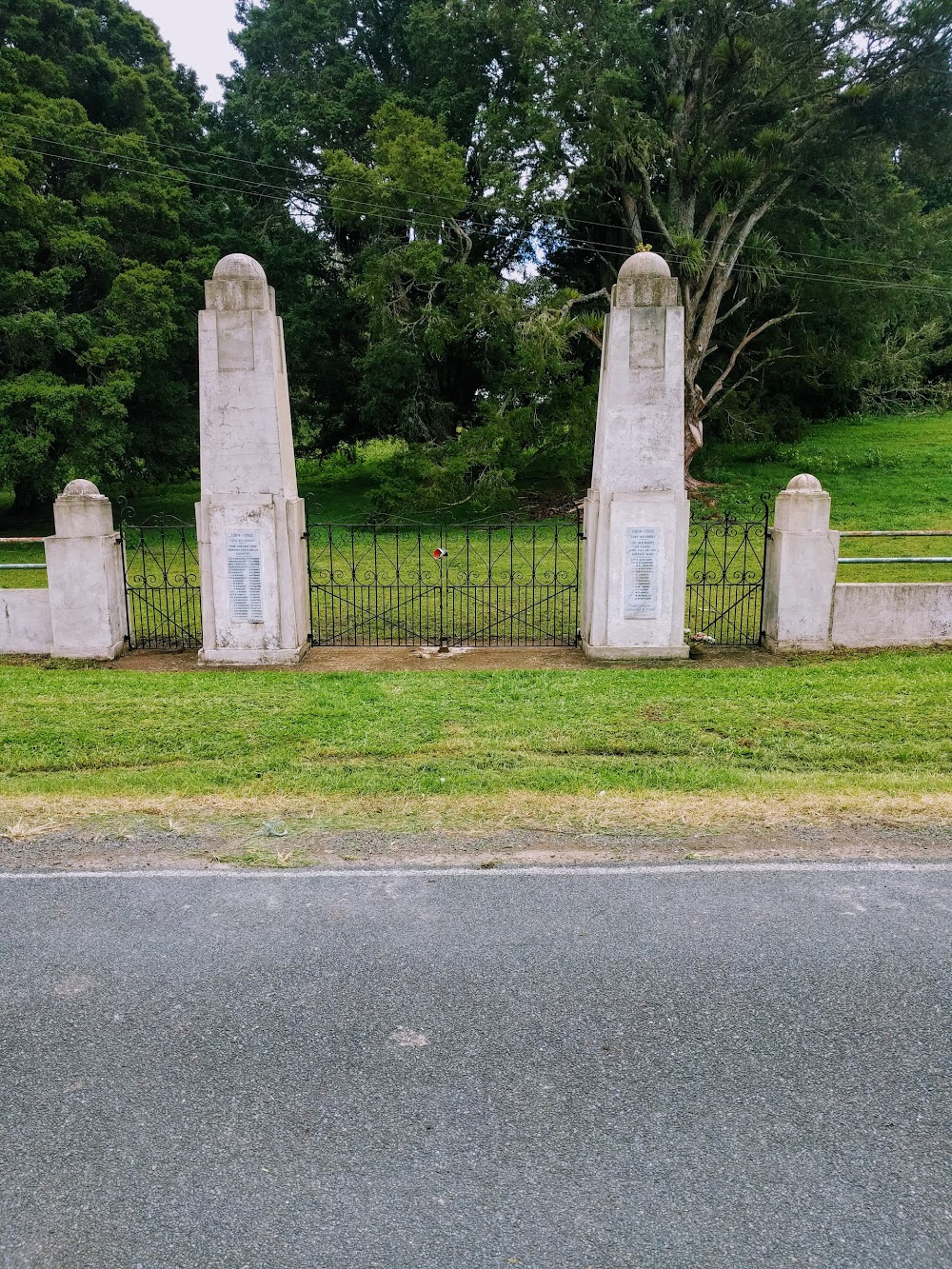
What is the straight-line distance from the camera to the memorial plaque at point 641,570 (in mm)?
10734

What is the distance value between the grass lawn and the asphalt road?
1.28m

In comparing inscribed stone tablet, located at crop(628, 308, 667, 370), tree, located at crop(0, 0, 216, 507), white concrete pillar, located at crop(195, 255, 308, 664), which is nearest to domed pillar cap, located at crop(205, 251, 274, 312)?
white concrete pillar, located at crop(195, 255, 308, 664)

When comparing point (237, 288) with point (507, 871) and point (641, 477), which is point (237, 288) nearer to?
point (641, 477)

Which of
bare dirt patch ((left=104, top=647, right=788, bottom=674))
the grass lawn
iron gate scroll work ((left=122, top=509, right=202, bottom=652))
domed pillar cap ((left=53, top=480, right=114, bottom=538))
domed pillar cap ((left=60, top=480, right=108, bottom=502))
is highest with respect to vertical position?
domed pillar cap ((left=60, top=480, right=108, bottom=502))

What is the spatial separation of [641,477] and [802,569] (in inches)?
81.5

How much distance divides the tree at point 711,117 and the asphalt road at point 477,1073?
77.5ft

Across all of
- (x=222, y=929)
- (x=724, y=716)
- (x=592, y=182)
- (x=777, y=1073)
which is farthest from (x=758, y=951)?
(x=592, y=182)

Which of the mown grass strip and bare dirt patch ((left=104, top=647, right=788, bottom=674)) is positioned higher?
bare dirt patch ((left=104, top=647, right=788, bottom=674))

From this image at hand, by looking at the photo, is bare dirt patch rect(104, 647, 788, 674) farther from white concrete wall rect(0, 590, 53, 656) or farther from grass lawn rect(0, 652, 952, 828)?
white concrete wall rect(0, 590, 53, 656)

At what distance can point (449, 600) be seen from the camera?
49.4ft

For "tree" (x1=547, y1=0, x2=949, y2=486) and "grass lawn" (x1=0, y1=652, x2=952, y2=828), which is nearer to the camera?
"grass lawn" (x1=0, y1=652, x2=952, y2=828)

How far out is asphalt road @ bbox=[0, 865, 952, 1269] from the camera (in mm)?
2941

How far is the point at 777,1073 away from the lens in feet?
12.0

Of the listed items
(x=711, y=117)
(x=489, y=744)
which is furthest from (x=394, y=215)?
(x=489, y=744)
